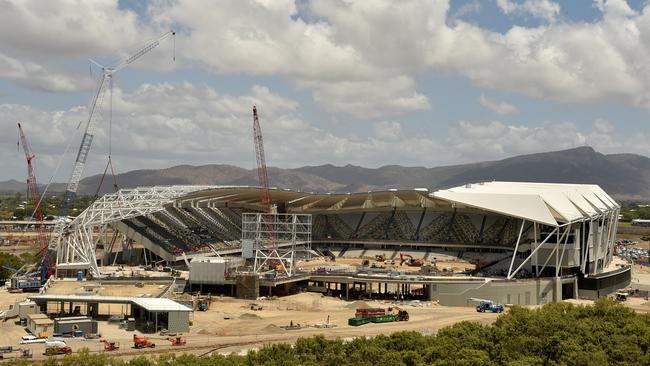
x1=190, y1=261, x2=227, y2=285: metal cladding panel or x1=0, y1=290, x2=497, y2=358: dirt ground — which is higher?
x1=190, y1=261, x2=227, y2=285: metal cladding panel

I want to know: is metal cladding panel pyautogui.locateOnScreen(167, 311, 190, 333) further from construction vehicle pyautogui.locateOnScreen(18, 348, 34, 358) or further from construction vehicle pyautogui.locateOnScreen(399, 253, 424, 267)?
construction vehicle pyautogui.locateOnScreen(399, 253, 424, 267)

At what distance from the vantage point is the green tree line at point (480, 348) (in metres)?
50.6

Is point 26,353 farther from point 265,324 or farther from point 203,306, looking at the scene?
point 203,306

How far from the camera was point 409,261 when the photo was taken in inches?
5369

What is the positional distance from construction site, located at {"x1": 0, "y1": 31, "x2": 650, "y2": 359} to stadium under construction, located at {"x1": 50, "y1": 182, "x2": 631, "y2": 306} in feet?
0.95

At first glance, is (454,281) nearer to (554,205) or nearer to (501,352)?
(554,205)

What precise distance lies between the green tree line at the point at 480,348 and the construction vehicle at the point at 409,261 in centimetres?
6350

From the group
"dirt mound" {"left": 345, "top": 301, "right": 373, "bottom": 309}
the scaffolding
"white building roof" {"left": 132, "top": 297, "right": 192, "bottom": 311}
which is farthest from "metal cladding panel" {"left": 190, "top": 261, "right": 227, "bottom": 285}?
"white building roof" {"left": 132, "top": 297, "right": 192, "bottom": 311}

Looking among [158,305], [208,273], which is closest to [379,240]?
[208,273]

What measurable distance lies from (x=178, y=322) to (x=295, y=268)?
39835 mm

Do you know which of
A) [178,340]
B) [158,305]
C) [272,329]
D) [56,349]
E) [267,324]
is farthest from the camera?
[267,324]

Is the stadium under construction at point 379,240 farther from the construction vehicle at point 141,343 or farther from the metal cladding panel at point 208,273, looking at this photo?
the construction vehicle at point 141,343

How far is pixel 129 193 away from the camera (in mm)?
123000

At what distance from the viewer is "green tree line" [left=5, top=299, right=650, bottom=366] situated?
50562 mm
